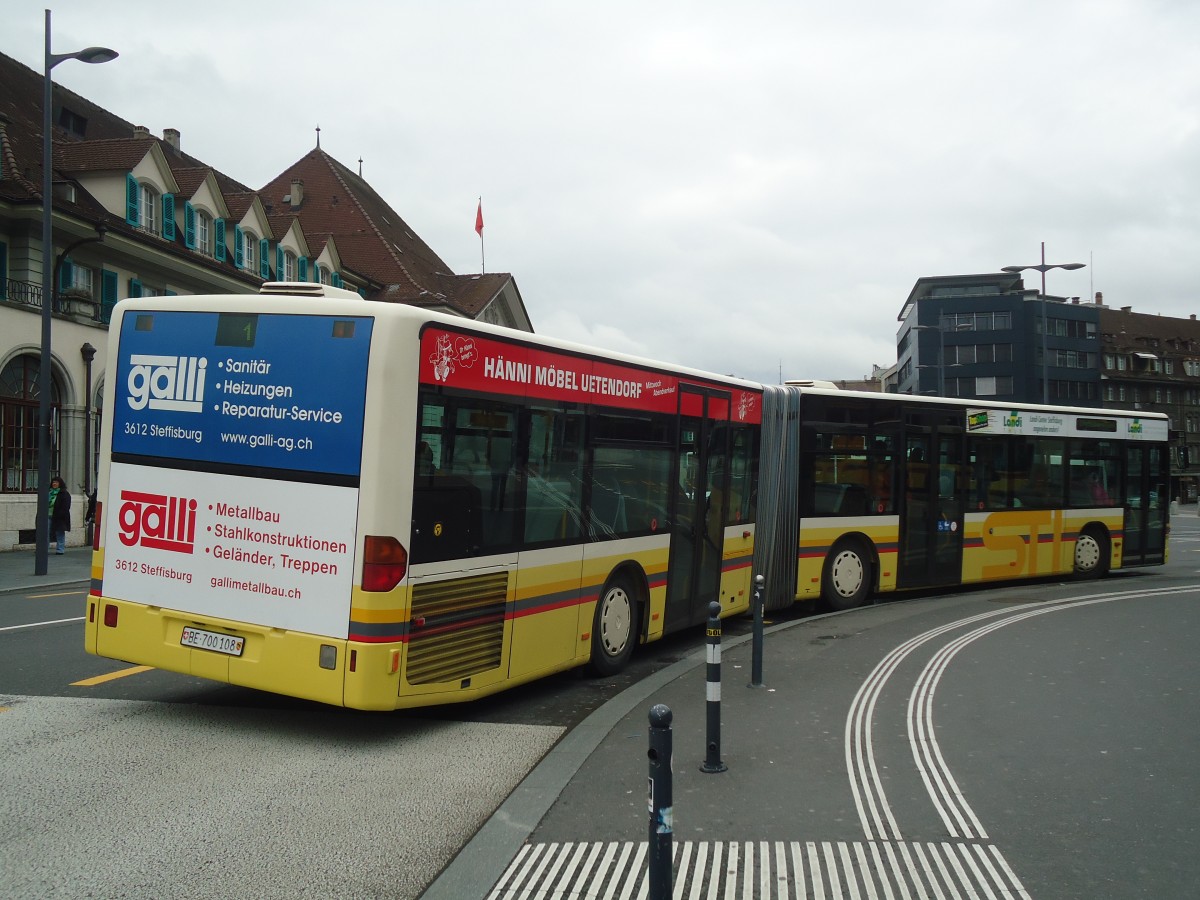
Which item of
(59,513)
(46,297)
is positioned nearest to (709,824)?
(46,297)

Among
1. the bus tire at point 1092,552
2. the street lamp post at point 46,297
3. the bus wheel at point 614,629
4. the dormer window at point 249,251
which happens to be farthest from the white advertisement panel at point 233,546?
the dormer window at point 249,251

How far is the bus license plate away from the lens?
685cm

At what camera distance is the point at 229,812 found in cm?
545

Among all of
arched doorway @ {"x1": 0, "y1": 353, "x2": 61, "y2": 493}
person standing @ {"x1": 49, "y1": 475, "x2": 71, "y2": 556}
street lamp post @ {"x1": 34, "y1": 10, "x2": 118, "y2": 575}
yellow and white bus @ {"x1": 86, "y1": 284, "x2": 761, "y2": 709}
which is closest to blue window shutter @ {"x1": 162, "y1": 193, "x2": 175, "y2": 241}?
arched doorway @ {"x1": 0, "y1": 353, "x2": 61, "y2": 493}

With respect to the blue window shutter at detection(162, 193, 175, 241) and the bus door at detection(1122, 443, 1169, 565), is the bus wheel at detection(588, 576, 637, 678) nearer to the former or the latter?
the bus door at detection(1122, 443, 1169, 565)

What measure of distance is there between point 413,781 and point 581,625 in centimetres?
280

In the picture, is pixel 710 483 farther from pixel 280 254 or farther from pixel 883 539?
pixel 280 254

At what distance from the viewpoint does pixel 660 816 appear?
3.97 m

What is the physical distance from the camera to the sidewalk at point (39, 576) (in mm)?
17906

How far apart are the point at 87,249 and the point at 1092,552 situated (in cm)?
2520

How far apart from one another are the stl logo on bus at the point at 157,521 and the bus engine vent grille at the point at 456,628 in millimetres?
1715

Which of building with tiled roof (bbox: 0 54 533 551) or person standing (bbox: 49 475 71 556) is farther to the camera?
building with tiled roof (bbox: 0 54 533 551)

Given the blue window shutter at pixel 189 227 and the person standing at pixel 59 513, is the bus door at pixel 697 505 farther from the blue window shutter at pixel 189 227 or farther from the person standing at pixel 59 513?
the blue window shutter at pixel 189 227

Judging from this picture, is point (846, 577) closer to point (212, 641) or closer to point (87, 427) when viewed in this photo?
point (212, 641)
